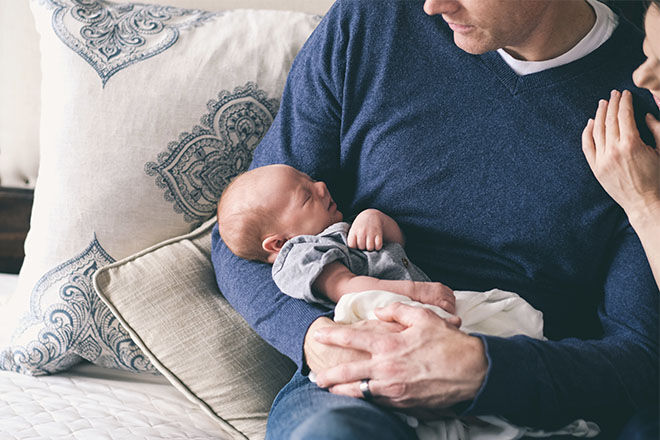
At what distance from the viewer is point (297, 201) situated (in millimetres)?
1283

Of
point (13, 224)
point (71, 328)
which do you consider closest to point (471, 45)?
point (71, 328)

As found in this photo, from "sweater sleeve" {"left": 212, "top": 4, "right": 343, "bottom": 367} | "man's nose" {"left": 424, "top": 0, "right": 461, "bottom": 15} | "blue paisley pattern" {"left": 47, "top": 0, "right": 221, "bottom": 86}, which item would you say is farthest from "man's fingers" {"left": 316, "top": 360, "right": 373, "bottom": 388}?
"blue paisley pattern" {"left": 47, "top": 0, "right": 221, "bottom": 86}

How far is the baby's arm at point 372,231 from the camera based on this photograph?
1.22 metres

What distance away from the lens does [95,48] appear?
147 cm

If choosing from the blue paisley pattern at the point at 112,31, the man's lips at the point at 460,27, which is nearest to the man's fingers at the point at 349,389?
the man's lips at the point at 460,27

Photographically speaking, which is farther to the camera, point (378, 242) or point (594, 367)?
point (378, 242)

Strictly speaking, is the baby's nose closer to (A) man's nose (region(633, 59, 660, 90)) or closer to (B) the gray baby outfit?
(B) the gray baby outfit

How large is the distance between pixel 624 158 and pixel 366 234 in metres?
0.46

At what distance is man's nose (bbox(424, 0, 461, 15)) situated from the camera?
1.18 meters

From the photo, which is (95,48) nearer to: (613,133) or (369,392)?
(369,392)

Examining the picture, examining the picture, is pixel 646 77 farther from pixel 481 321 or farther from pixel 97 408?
pixel 97 408

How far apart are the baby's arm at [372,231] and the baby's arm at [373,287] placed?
0.19 ft

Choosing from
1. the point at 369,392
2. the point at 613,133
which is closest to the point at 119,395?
the point at 369,392

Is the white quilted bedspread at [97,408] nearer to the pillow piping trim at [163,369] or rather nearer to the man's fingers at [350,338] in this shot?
the pillow piping trim at [163,369]
